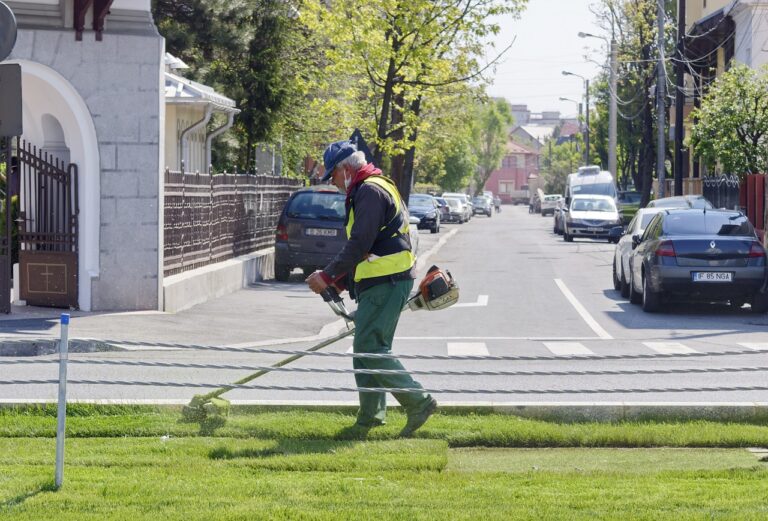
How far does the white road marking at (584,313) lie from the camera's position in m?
16.9

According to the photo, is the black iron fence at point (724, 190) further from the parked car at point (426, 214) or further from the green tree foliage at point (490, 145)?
the green tree foliage at point (490, 145)

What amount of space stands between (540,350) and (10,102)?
623cm

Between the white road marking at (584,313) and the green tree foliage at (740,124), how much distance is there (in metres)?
9.53

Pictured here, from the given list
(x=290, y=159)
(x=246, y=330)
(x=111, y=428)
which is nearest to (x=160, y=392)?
(x=111, y=428)

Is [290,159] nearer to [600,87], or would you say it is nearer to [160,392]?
[160,392]

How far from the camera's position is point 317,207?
24609 mm

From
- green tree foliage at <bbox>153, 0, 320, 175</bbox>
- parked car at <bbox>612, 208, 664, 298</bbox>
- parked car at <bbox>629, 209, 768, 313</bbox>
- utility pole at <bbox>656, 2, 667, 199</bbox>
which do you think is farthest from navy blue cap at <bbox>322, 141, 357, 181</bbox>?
utility pole at <bbox>656, 2, 667, 199</bbox>

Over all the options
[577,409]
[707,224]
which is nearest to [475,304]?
[707,224]

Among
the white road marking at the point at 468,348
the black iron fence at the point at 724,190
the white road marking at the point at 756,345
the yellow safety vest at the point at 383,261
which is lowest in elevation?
the white road marking at the point at 468,348

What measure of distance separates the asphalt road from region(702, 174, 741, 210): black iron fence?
8.52 meters

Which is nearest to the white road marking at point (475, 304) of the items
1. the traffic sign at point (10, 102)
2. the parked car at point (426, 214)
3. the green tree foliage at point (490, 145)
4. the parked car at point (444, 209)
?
the traffic sign at point (10, 102)

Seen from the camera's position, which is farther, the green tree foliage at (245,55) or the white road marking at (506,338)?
the green tree foliage at (245,55)

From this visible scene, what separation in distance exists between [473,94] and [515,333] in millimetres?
25651

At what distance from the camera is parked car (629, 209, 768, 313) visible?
1919 centimetres
